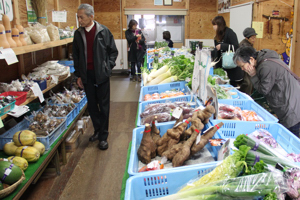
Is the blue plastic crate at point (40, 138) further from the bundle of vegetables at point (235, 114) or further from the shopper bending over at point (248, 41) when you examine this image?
the shopper bending over at point (248, 41)

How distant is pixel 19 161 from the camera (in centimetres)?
253

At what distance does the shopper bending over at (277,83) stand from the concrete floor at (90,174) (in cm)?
195

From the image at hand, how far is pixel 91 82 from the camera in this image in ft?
12.0

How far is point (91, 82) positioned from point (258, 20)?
484 centimetres

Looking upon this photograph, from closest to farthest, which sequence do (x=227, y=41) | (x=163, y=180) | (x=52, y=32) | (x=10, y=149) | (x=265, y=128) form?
(x=163, y=180) < (x=265, y=128) < (x=10, y=149) < (x=52, y=32) < (x=227, y=41)

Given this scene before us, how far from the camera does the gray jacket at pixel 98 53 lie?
11.5 feet

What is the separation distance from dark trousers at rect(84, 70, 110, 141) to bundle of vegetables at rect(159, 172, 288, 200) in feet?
9.24

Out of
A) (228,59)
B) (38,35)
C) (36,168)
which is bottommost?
(36,168)

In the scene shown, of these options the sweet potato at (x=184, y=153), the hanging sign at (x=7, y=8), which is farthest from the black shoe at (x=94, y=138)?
the sweet potato at (x=184, y=153)

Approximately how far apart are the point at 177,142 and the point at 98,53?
2.19 m

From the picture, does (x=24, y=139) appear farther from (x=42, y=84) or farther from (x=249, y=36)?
(x=249, y=36)

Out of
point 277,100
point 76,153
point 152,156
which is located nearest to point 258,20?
point 277,100

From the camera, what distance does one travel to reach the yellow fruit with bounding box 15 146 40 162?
2652 mm

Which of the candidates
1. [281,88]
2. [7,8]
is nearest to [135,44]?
[7,8]
